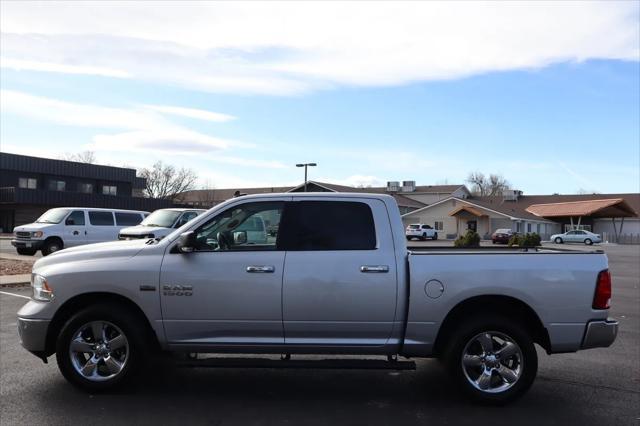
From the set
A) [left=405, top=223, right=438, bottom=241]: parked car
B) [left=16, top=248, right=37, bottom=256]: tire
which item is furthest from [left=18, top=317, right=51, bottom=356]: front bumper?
[left=405, top=223, right=438, bottom=241]: parked car

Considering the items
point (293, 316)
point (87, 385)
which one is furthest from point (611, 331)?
point (87, 385)

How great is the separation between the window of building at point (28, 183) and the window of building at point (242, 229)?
5310 centimetres

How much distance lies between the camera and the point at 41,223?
792 inches

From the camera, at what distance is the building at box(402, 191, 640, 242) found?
63.7 metres

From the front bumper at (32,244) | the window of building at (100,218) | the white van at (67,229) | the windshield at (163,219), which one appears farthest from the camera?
the window of building at (100,218)

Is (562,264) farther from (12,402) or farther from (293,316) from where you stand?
(12,402)

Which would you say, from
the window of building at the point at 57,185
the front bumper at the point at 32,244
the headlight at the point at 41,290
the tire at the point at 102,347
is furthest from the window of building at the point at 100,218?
the window of building at the point at 57,185

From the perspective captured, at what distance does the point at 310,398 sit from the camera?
17.2 ft

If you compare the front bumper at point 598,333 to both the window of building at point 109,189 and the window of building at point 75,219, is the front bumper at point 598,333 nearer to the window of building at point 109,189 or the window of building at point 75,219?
the window of building at point 75,219

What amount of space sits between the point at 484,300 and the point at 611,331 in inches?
47.0

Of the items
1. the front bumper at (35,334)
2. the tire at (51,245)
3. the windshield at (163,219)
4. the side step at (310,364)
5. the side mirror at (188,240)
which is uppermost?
the windshield at (163,219)

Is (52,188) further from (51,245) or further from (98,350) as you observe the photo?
(98,350)

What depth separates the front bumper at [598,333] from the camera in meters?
5.07

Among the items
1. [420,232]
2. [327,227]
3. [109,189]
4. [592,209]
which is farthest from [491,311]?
[592,209]
